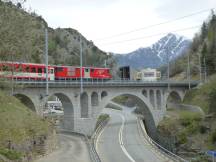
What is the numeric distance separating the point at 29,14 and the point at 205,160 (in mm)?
20077

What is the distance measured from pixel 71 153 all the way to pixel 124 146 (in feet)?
46.4

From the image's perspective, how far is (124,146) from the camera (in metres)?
49.3

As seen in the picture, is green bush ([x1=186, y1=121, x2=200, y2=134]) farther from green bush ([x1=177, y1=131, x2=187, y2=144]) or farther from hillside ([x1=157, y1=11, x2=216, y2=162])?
green bush ([x1=177, y1=131, x2=187, y2=144])

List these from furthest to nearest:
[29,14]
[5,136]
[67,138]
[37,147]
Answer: [67,138] → [37,147] → [5,136] → [29,14]

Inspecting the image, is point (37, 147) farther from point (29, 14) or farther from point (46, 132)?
point (29, 14)

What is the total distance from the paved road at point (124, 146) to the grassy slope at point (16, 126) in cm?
812

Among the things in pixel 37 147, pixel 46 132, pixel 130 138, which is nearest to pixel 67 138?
pixel 130 138

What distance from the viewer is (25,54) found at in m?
25.6

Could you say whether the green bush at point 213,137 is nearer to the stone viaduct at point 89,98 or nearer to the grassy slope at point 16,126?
the stone viaduct at point 89,98

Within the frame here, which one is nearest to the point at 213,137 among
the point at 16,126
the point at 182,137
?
the point at 182,137

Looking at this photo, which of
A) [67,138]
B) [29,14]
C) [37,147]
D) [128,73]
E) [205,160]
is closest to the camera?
[29,14]

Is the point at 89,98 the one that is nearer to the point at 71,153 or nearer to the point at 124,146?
the point at 124,146

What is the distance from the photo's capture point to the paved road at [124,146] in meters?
39.7

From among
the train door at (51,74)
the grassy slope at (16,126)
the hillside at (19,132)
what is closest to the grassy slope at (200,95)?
the train door at (51,74)
